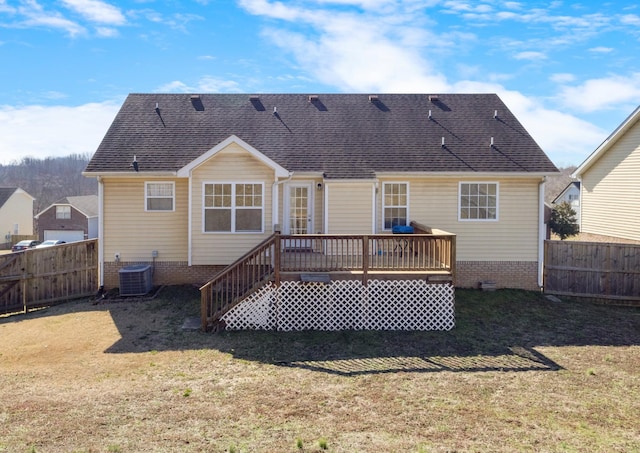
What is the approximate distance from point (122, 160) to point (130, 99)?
401cm

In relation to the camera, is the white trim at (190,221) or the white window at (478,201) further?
the white window at (478,201)

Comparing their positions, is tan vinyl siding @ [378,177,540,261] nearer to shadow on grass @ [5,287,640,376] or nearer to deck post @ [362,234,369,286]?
shadow on grass @ [5,287,640,376]

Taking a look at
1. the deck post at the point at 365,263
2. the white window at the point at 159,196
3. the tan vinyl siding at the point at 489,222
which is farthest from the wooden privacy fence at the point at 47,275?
the tan vinyl siding at the point at 489,222

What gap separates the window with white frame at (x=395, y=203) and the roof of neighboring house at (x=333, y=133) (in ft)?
1.89

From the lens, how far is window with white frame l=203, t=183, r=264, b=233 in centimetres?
1259

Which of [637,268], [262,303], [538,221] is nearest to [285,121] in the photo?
[262,303]

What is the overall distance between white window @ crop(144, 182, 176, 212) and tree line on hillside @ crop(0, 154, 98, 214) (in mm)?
80658

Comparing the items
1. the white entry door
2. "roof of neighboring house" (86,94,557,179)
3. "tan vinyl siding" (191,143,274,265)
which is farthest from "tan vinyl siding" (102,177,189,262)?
the white entry door

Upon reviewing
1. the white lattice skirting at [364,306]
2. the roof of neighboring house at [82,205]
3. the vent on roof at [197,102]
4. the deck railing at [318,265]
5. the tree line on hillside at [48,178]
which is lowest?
the white lattice skirting at [364,306]

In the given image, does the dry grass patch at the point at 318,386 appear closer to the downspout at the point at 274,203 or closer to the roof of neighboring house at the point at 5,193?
the downspout at the point at 274,203

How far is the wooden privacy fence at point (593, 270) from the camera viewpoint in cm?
1327

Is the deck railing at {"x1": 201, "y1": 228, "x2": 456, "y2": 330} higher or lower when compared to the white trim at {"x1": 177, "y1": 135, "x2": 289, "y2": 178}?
lower

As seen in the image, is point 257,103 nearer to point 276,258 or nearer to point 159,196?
point 159,196

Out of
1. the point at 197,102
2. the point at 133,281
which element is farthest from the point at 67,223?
the point at 133,281
